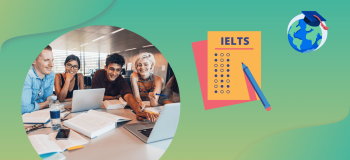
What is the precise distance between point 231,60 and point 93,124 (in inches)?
33.7

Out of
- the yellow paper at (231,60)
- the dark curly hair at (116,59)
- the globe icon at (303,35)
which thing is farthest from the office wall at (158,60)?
the globe icon at (303,35)

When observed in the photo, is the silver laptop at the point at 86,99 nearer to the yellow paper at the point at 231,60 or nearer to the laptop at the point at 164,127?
the laptop at the point at 164,127

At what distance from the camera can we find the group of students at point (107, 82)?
1.75m

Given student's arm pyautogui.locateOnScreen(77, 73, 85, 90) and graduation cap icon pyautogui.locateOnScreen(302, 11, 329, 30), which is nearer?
graduation cap icon pyautogui.locateOnScreen(302, 11, 329, 30)

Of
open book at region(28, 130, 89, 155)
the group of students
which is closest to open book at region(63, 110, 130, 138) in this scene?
open book at region(28, 130, 89, 155)

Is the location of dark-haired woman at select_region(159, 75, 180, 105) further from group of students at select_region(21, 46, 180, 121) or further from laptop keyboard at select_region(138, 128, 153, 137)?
laptop keyboard at select_region(138, 128, 153, 137)

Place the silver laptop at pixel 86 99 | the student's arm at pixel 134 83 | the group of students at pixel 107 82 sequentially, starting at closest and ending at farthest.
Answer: the silver laptop at pixel 86 99 < the group of students at pixel 107 82 < the student's arm at pixel 134 83

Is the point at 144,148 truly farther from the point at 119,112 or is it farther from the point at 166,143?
the point at 119,112

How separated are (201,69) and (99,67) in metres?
1.72

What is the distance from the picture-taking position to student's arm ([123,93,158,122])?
130cm

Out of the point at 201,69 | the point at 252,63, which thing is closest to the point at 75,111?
the point at 201,69

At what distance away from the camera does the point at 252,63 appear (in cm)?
81

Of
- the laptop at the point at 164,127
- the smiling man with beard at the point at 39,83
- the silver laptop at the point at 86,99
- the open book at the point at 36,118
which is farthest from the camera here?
the smiling man with beard at the point at 39,83

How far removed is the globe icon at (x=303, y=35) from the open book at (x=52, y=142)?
3.61 ft
